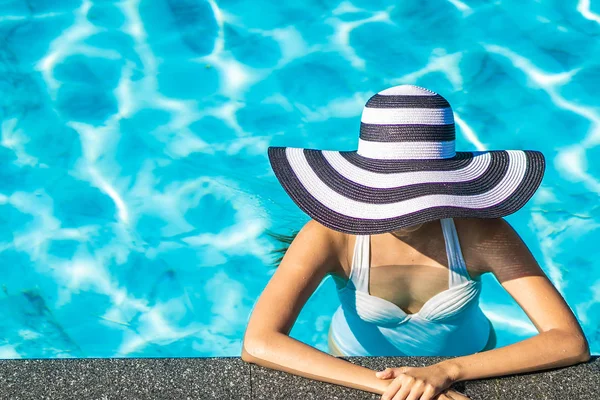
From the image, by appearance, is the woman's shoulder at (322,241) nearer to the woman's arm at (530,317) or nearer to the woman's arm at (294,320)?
the woman's arm at (294,320)

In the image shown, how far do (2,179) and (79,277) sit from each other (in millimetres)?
1035

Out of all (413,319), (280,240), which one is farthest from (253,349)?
(280,240)

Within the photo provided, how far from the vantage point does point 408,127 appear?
2557 millimetres

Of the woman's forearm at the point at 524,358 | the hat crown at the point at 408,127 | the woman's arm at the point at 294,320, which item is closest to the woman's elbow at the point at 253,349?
the woman's arm at the point at 294,320

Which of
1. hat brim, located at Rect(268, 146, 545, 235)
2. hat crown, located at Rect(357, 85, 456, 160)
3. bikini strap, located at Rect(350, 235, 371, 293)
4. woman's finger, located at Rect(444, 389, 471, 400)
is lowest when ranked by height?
bikini strap, located at Rect(350, 235, 371, 293)

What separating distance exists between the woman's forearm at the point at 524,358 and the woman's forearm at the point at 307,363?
0.25 metres

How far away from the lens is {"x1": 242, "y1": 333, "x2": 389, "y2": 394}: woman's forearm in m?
2.20

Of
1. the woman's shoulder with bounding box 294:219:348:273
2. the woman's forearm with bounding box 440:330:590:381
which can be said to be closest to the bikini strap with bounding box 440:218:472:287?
the woman's shoulder with bounding box 294:219:348:273

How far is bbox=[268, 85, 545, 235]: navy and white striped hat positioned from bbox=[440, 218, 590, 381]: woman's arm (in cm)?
25

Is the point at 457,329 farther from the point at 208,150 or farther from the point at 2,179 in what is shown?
the point at 2,179

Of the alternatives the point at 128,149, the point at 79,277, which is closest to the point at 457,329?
the point at 79,277

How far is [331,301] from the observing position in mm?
4727

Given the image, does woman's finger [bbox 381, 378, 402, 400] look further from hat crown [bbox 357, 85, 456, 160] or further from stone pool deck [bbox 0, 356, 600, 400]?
hat crown [bbox 357, 85, 456, 160]

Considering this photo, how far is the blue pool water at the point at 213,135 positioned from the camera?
185 inches
